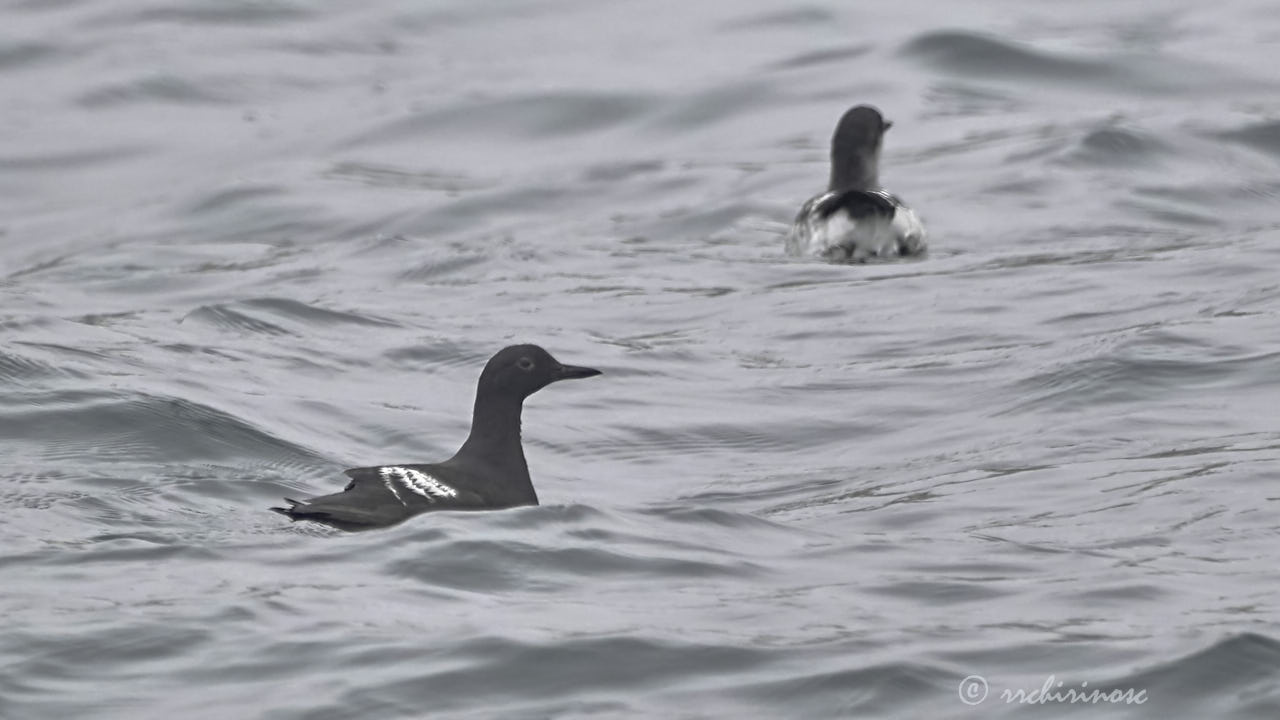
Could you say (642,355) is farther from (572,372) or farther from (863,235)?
(572,372)

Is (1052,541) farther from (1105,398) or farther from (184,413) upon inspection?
(184,413)

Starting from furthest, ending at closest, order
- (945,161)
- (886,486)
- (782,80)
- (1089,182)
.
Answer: (782,80), (945,161), (1089,182), (886,486)

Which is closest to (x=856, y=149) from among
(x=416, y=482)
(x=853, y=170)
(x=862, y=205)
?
(x=853, y=170)

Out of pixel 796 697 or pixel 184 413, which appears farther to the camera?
pixel 184 413

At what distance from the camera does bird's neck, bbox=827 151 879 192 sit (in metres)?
16.5

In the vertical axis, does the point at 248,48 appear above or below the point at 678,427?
above

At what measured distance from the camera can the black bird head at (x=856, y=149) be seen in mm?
16438

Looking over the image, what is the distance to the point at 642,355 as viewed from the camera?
13500mm

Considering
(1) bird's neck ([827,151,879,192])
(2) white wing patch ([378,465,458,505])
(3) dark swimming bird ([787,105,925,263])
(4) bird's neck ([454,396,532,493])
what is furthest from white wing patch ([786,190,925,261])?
(2) white wing patch ([378,465,458,505])

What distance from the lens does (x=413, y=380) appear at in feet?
43.0

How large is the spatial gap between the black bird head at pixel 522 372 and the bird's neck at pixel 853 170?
6.58 m

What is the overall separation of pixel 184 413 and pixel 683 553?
3.46 meters

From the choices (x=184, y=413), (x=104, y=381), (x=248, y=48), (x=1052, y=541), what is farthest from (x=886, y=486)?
(x=248, y=48)

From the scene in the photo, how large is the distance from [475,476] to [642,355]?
4119 mm
